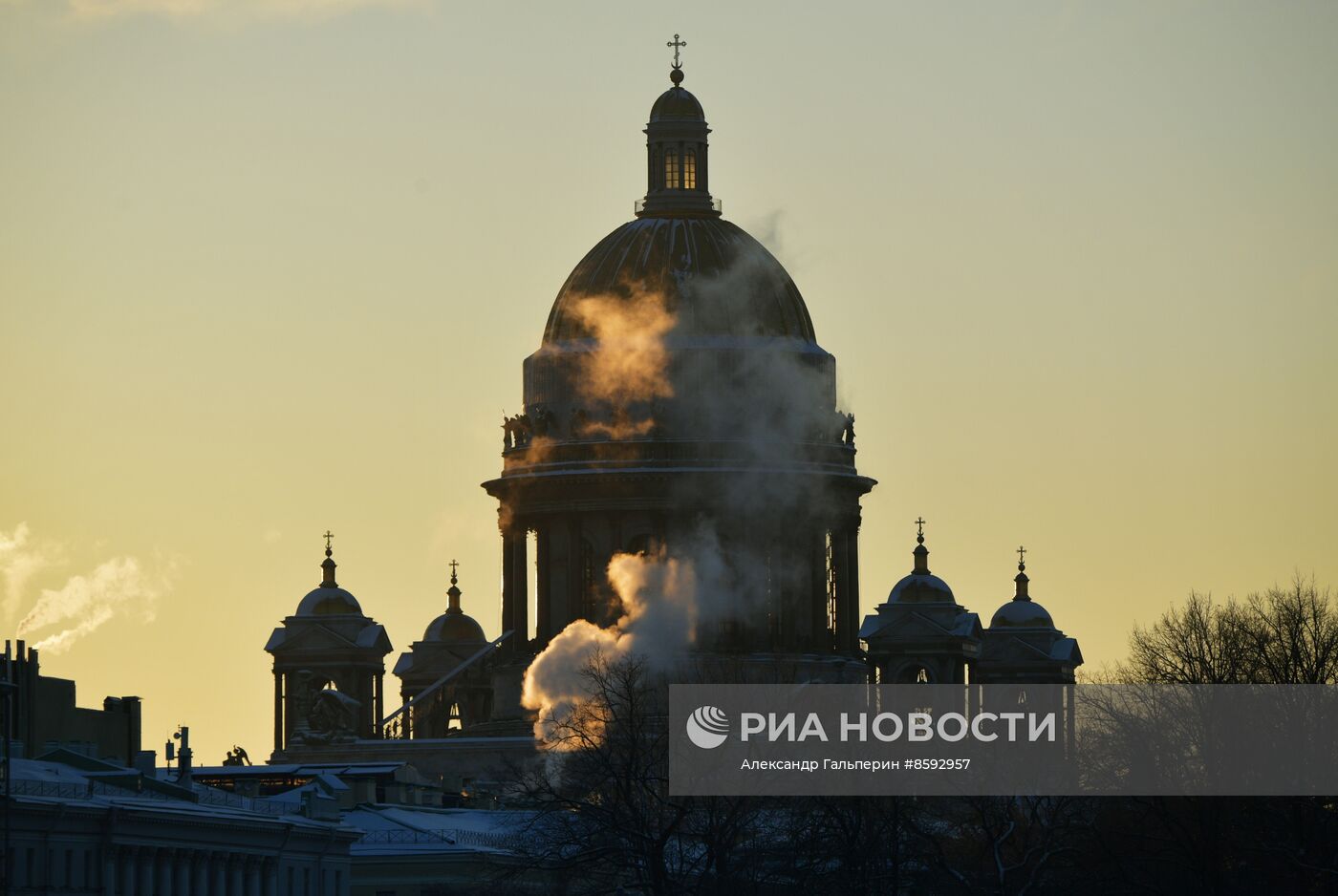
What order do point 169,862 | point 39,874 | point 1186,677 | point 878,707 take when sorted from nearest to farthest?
point 39,874, point 169,862, point 1186,677, point 878,707

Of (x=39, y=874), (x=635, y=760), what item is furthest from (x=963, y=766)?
(x=39, y=874)

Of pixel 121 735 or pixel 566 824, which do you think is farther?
pixel 121 735

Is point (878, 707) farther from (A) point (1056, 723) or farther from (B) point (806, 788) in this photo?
(B) point (806, 788)

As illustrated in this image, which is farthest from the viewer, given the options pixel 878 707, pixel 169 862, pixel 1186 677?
pixel 878 707

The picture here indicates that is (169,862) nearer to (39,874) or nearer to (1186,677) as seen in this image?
(39,874)

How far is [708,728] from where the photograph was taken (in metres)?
153

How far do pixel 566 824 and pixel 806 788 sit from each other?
9.46 metres

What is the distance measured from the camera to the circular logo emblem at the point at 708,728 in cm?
15050

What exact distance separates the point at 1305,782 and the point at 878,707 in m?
25.5

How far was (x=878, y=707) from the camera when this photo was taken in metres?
176

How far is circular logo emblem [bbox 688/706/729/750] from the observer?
150 m

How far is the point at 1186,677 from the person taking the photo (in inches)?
6388

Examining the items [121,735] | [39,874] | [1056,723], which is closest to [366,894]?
[121,735]

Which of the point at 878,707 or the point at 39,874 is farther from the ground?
the point at 878,707
